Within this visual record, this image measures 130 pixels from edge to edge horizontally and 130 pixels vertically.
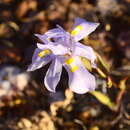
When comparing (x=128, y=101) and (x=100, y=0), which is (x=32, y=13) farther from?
(x=128, y=101)

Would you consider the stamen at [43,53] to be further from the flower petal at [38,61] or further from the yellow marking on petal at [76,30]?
the yellow marking on petal at [76,30]

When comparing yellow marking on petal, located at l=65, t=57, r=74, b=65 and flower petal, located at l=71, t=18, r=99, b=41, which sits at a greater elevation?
flower petal, located at l=71, t=18, r=99, b=41

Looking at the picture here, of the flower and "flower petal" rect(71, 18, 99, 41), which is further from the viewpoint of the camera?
"flower petal" rect(71, 18, 99, 41)

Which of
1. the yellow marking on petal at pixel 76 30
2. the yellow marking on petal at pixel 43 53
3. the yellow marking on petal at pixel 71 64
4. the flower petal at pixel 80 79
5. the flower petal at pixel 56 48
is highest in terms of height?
the yellow marking on petal at pixel 76 30

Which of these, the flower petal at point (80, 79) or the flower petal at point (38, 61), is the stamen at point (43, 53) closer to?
the flower petal at point (38, 61)

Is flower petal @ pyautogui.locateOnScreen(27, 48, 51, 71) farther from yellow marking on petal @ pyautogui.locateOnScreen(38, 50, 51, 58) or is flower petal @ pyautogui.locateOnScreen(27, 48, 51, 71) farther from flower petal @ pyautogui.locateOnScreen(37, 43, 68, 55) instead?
flower petal @ pyautogui.locateOnScreen(37, 43, 68, 55)

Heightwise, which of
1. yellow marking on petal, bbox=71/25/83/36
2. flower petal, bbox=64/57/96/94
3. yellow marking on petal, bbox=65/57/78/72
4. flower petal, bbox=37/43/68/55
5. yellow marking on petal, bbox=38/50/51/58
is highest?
yellow marking on petal, bbox=71/25/83/36

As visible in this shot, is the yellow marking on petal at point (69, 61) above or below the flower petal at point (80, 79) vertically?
above

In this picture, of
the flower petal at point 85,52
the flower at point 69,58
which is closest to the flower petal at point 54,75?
the flower at point 69,58

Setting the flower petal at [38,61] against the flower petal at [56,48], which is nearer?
the flower petal at [56,48]

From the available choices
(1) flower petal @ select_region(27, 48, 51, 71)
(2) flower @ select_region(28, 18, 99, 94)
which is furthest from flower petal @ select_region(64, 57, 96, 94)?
(1) flower petal @ select_region(27, 48, 51, 71)
